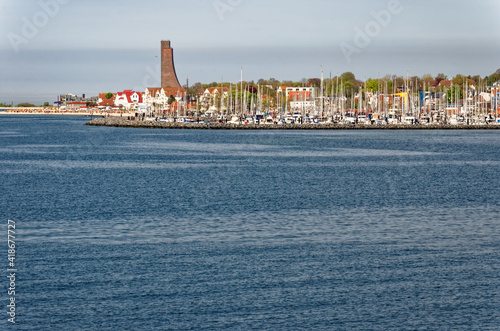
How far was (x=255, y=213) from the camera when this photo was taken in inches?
1096

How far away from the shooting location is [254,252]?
20.2m

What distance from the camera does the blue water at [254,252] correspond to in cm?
1497

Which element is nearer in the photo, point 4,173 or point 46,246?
point 46,246

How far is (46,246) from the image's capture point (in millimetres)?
20938

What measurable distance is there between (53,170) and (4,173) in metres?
3.41

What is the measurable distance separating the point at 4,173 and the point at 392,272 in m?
34.3

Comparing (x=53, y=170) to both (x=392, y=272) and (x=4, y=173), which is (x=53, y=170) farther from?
(x=392, y=272)

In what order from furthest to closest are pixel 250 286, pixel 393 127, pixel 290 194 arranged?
pixel 393 127 → pixel 290 194 → pixel 250 286

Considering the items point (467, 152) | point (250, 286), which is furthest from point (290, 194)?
point (467, 152)

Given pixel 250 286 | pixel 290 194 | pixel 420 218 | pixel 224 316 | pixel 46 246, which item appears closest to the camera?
pixel 224 316

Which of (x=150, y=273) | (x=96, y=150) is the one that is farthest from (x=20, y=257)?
(x=96, y=150)

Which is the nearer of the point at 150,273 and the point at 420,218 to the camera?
the point at 150,273

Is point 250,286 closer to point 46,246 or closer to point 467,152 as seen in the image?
point 46,246

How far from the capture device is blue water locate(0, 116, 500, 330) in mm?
14969
